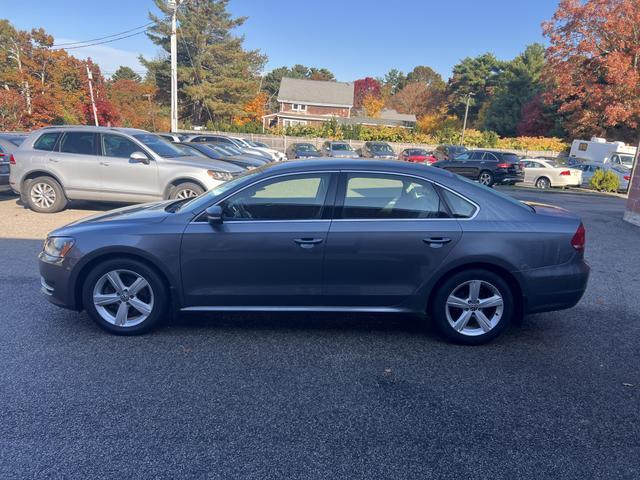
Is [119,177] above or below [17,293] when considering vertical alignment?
above

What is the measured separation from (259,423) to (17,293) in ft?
12.2

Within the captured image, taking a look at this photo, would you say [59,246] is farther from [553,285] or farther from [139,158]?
[139,158]

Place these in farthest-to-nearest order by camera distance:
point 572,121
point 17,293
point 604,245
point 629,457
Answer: point 572,121 → point 604,245 → point 17,293 → point 629,457

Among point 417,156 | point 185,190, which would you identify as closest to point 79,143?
point 185,190

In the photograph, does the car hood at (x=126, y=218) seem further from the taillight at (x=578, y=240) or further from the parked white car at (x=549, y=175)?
the parked white car at (x=549, y=175)

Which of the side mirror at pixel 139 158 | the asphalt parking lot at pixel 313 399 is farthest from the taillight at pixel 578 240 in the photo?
the side mirror at pixel 139 158

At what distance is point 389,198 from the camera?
425 cm

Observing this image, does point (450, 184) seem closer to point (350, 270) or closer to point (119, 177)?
point (350, 270)

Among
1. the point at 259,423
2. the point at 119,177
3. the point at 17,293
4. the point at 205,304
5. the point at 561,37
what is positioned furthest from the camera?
the point at 561,37

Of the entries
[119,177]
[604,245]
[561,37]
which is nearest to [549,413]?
[604,245]

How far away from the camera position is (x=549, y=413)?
10.7 feet

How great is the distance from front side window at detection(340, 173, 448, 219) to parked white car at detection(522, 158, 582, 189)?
67.9 feet

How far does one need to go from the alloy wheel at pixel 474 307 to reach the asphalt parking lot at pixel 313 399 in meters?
0.21

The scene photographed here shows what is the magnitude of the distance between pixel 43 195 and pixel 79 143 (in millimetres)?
1302
